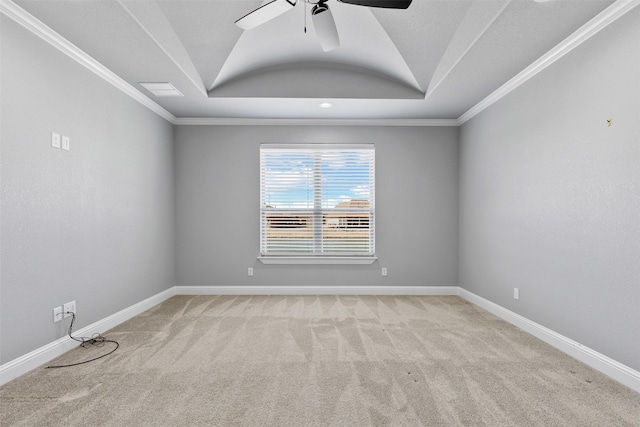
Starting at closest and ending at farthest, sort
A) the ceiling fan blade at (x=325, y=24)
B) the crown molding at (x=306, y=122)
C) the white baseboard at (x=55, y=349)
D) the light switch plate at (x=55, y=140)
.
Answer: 1. the ceiling fan blade at (x=325, y=24)
2. the white baseboard at (x=55, y=349)
3. the light switch plate at (x=55, y=140)
4. the crown molding at (x=306, y=122)

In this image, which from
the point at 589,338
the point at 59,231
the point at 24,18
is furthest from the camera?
the point at 59,231

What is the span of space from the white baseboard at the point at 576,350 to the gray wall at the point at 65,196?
13.8 feet

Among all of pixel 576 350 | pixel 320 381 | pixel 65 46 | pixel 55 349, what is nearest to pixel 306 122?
pixel 65 46

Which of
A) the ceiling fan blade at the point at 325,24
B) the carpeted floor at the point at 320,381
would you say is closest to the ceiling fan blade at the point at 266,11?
the ceiling fan blade at the point at 325,24

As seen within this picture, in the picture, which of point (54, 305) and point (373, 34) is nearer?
point (54, 305)

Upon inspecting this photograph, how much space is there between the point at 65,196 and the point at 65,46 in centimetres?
125

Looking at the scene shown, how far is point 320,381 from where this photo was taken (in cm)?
238

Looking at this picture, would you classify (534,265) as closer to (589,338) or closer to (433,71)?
(589,338)

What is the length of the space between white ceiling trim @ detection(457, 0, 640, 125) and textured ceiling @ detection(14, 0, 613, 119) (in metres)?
0.05

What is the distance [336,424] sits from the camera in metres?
1.90

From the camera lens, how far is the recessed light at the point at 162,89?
12.6 feet

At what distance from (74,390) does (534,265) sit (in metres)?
3.89

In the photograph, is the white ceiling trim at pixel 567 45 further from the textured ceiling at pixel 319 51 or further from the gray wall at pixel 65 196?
the gray wall at pixel 65 196

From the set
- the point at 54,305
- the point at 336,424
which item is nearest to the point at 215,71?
the point at 54,305
